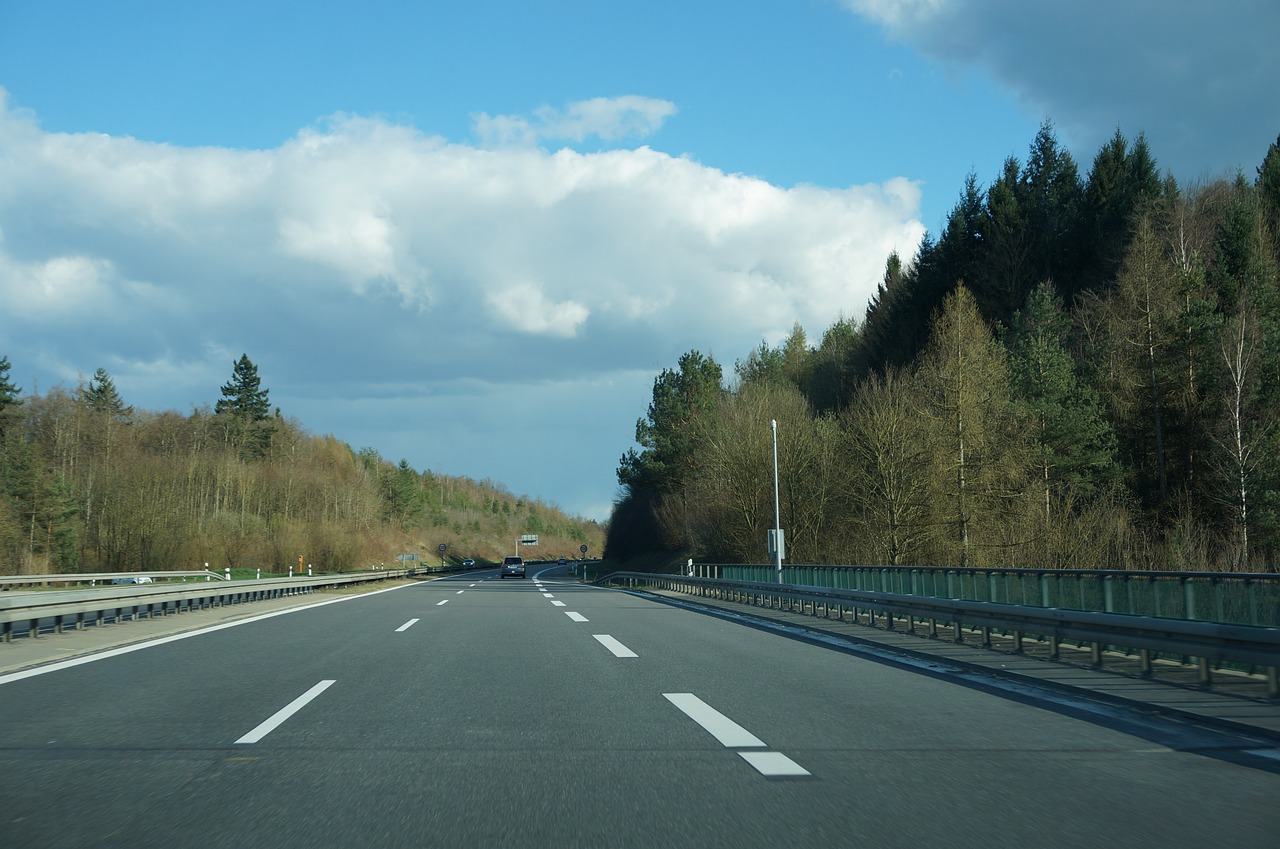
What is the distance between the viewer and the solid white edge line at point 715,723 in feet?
23.9

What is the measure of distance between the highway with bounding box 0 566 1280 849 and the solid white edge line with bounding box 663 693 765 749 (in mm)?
37

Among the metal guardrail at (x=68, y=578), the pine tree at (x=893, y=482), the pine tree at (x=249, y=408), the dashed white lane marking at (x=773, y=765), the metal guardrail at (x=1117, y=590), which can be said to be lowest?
the metal guardrail at (x=68, y=578)

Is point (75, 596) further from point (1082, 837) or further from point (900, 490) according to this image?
point (900, 490)

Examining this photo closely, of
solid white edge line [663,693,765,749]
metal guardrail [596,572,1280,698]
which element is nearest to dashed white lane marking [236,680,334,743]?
solid white edge line [663,693,765,749]

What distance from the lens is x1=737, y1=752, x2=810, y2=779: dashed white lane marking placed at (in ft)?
20.5

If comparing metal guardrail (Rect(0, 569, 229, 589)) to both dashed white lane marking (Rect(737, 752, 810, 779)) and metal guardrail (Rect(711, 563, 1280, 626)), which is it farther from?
dashed white lane marking (Rect(737, 752, 810, 779))

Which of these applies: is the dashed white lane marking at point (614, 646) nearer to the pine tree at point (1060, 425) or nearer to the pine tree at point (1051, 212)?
the pine tree at point (1060, 425)

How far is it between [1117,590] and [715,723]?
577 cm

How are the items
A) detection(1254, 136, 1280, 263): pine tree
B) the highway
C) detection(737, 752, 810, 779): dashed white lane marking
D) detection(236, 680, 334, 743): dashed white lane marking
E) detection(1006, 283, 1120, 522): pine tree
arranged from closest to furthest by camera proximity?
the highway, detection(737, 752, 810, 779): dashed white lane marking, detection(236, 680, 334, 743): dashed white lane marking, detection(1006, 283, 1120, 522): pine tree, detection(1254, 136, 1280, 263): pine tree

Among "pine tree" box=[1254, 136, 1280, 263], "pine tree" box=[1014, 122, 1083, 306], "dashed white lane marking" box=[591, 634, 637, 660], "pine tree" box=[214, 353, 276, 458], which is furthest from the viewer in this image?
"pine tree" box=[214, 353, 276, 458]

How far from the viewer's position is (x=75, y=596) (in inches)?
627

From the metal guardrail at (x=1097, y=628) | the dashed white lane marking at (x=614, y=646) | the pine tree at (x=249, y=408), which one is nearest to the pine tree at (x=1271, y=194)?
the metal guardrail at (x=1097, y=628)

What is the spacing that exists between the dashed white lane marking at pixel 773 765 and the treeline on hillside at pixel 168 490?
49.4 metres

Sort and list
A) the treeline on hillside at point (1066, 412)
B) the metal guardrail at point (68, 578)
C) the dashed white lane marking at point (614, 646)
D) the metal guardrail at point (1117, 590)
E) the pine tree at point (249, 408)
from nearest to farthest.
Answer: the metal guardrail at point (1117, 590) → the dashed white lane marking at point (614, 646) → the metal guardrail at point (68, 578) → the treeline on hillside at point (1066, 412) → the pine tree at point (249, 408)
